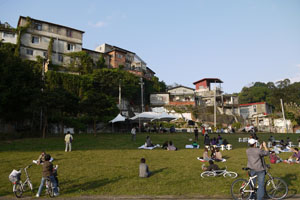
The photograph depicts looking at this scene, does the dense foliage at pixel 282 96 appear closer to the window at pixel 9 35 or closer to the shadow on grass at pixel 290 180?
the shadow on grass at pixel 290 180

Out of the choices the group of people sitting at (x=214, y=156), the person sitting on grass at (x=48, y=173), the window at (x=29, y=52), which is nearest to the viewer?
the person sitting on grass at (x=48, y=173)

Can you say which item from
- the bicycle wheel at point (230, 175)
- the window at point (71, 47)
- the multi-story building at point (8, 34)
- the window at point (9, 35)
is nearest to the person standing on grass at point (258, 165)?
the bicycle wheel at point (230, 175)

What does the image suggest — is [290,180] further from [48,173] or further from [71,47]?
[71,47]

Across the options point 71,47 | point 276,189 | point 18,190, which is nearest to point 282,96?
point 71,47

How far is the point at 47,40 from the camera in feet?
171

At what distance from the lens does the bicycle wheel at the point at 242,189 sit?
27.3 ft

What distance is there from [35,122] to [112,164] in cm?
2846

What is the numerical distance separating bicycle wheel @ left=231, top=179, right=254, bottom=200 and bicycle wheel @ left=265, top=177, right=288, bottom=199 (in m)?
0.76

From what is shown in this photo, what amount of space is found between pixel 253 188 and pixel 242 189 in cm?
37

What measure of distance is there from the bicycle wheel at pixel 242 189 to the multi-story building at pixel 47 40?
166 feet

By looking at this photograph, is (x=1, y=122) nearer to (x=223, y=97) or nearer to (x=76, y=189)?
(x=76, y=189)

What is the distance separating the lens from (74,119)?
41688mm

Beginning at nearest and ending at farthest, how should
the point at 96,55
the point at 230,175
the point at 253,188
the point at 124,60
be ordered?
the point at 253,188 < the point at 230,175 < the point at 96,55 < the point at 124,60

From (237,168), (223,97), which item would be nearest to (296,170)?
(237,168)
